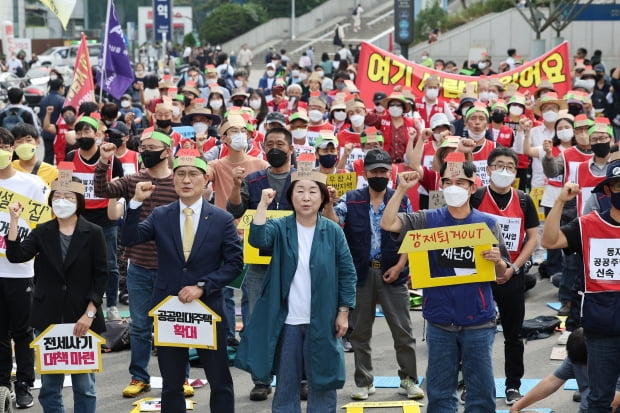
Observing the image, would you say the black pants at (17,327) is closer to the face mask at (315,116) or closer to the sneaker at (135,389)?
the sneaker at (135,389)

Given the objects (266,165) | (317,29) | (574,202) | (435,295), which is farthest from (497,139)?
(317,29)

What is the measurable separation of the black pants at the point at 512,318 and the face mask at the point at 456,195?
1.15m

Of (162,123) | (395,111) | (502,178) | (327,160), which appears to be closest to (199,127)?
(162,123)

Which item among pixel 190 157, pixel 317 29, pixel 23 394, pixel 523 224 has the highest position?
pixel 317 29

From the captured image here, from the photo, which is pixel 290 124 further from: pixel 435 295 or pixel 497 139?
pixel 435 295

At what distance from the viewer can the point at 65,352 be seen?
7.41 meters

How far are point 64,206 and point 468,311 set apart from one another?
8.95 ft

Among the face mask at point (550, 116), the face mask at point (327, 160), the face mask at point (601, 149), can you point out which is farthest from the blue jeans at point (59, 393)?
the face mask at point (550, 116)

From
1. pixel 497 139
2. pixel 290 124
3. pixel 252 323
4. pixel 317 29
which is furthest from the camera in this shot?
pixel 317 29

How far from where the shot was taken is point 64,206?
7.45m

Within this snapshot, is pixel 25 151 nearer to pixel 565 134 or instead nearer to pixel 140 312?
pixel 140 312

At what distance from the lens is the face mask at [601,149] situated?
10.2 meters

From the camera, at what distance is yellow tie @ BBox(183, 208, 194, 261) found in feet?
24.3

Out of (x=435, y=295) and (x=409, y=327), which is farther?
(x=409, y=327)
